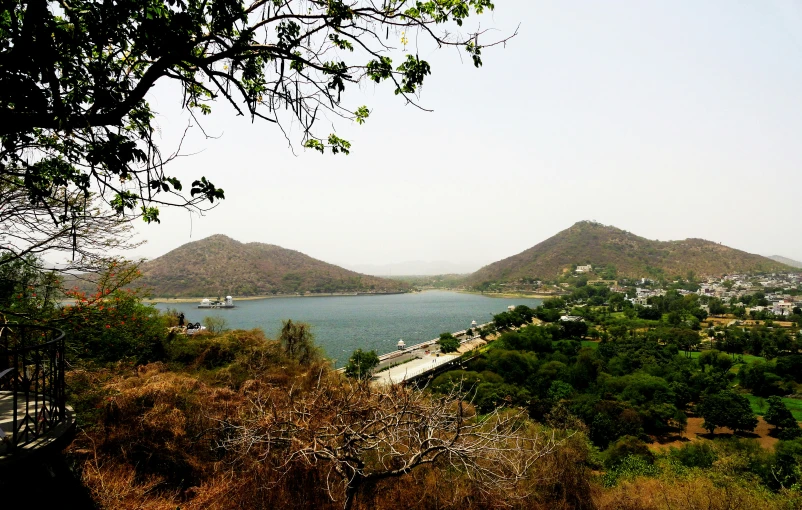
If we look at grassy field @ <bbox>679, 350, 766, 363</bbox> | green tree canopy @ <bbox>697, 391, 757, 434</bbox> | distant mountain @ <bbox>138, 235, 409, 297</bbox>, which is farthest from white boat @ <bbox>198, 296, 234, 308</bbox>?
green tree canopy @ <bbox>697, 391, 757, 434</bbox>

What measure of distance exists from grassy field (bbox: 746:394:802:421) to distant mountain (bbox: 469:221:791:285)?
104246 millimetres

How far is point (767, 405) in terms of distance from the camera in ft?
104

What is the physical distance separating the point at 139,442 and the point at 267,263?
129 metres

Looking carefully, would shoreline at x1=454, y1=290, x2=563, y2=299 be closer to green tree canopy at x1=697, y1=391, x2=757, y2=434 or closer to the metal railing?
green tree canopy at x1=697, y1=391, x2=757, y2=434

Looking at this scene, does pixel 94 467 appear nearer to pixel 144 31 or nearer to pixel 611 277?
pixel 144 31

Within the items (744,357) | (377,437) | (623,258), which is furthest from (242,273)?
(623,258)

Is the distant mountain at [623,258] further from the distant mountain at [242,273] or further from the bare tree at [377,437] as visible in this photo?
the bare tree at [377,437]

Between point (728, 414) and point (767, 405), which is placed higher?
point (728, 414)

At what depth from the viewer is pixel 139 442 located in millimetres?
7742

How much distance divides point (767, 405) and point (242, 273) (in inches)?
4512

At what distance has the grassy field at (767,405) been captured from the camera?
29.5 metres

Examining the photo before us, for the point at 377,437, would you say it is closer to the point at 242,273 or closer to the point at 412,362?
the point at 412,362

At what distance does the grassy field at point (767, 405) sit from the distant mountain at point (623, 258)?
10425 centimetres

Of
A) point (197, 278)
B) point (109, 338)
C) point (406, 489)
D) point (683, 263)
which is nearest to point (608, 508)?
point (406, 489)
